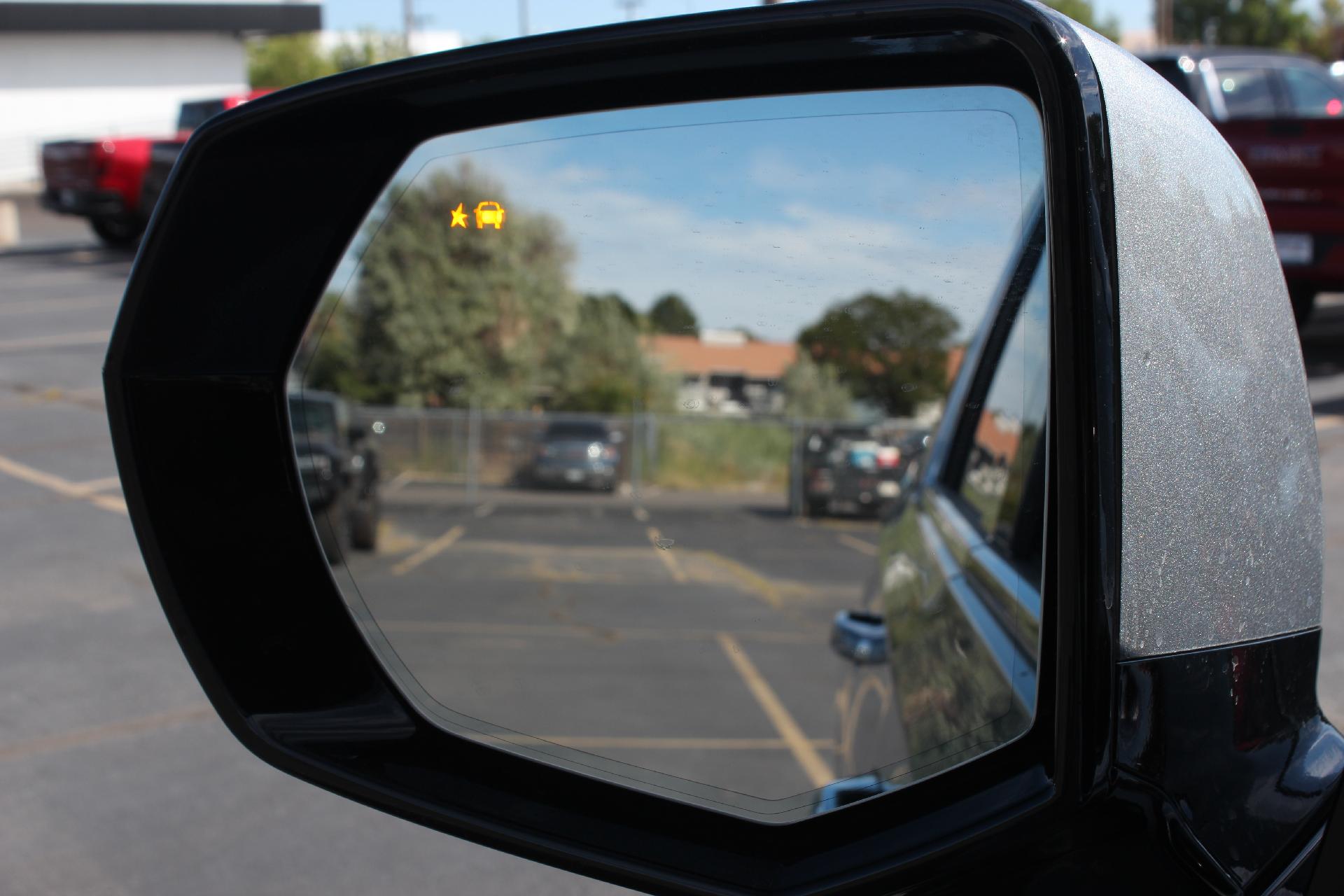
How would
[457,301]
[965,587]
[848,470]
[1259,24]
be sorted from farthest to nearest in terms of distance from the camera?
[1259,24] → [848,470] → [457,301] → [965,587]

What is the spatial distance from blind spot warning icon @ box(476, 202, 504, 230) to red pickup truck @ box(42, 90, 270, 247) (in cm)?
1995

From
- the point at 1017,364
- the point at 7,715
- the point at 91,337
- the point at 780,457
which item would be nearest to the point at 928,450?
the point at 1017,364

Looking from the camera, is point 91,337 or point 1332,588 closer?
point 1332,588

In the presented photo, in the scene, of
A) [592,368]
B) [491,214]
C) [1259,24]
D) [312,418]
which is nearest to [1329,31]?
[1259,24]

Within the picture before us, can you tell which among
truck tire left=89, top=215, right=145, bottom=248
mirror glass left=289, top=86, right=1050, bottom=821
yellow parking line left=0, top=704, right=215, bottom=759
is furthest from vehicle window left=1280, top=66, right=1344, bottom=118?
truck tire left=89, top=215, right=145, bottom=248

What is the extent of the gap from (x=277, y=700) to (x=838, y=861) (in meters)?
0.56

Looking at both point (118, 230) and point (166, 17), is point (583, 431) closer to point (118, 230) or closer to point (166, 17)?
point (118, 230)

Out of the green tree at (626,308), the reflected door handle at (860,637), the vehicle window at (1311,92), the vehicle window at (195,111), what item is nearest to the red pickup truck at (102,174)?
the vehicle window at (195,111)

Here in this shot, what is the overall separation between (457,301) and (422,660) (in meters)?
2.22

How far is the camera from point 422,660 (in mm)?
6211

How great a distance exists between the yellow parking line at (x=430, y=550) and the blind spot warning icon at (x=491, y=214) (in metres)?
7.77

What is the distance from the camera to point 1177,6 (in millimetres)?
52406

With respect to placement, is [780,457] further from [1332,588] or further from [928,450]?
[928,450]

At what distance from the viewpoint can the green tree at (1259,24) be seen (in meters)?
42.0
